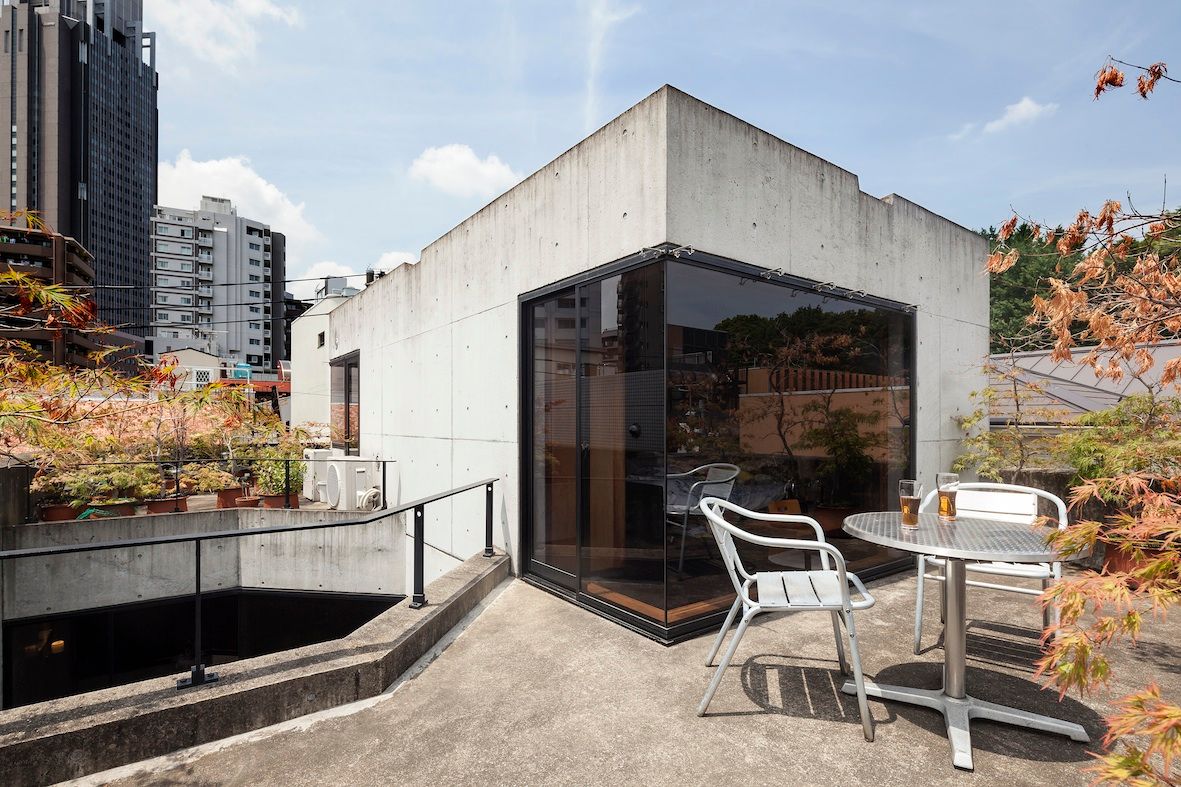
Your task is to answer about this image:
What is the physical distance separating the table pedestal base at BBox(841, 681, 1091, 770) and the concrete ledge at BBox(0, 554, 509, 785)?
7.87 ft

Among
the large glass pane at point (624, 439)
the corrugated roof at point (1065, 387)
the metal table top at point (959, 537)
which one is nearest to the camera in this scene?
the metal table top at point (959, 537)

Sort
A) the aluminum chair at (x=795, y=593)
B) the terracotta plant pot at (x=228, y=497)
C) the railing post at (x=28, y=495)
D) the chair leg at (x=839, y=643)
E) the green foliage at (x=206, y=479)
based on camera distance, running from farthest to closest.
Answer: the green foliage at (x=206, y=479) → the terracotta plant pot at (x=228, y=497) → the railing post at (x=28, y=495) → the chair leg at (x=839, y=643) → the aluminum chair at (x=795, y=593)

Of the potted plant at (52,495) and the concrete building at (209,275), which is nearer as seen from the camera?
the potted plant at (52,495)

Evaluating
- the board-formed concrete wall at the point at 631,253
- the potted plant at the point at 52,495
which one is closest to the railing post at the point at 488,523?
the board-formed concrete wall at the point at 631,253

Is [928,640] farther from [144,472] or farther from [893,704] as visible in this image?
[144,472]

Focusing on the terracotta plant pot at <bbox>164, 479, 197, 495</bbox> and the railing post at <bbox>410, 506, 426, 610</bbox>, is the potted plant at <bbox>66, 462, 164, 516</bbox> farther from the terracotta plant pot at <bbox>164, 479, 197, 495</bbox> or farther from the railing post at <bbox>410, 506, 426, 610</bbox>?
the railing post at <bbox>410, 506, 426, 610</bbox>

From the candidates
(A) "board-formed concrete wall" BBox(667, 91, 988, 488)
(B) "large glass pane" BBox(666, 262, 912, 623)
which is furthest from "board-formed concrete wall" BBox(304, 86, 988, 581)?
(B) "large glass pane" BBox(666, 262, 912, 623)

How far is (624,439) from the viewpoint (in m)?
3.85

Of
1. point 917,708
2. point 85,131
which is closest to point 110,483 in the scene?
point 917,708

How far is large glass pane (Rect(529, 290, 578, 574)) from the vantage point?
4.34 metres

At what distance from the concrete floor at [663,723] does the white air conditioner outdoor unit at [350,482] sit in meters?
Answer: 5.93

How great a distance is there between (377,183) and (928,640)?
933 cm

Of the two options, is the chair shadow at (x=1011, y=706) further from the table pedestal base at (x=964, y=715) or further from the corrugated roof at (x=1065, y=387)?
the corrugated roof at (x=1065, y=387)

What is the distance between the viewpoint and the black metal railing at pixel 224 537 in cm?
232
